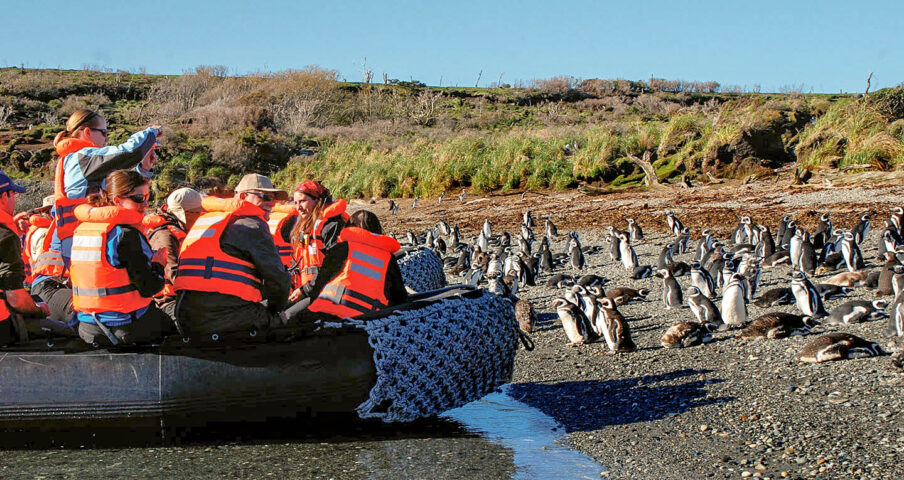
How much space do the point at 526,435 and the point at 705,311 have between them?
10.6 feet

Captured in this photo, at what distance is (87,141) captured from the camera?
562 cm

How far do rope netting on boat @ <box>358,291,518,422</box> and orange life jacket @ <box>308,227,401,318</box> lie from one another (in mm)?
309

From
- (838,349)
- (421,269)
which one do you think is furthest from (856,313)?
(421,269)

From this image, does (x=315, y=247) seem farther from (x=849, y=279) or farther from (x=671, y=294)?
(x=849, y=279)

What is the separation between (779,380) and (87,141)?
4822 mm

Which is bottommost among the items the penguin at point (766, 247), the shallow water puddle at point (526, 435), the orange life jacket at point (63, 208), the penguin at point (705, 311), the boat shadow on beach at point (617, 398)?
the shallow water puddle at point (526, 435)

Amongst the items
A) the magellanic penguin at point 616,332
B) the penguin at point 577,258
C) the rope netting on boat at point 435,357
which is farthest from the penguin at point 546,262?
the rope netting on boat at point 435,357

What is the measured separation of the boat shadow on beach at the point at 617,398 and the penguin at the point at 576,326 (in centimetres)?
130

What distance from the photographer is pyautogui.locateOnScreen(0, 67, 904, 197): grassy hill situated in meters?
18.1

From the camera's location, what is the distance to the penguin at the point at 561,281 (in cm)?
1052

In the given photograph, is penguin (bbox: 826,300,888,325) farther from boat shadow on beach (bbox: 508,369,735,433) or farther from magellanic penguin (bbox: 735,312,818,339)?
boat shadow on beach (bbox: 508,369,735,433)

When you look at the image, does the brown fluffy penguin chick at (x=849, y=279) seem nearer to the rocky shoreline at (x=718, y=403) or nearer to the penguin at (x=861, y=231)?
the rocky shoreline at (x=718, y=403)

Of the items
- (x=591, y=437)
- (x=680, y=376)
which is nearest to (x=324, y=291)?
(x=591, y=437)

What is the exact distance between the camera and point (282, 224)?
6566 mm
